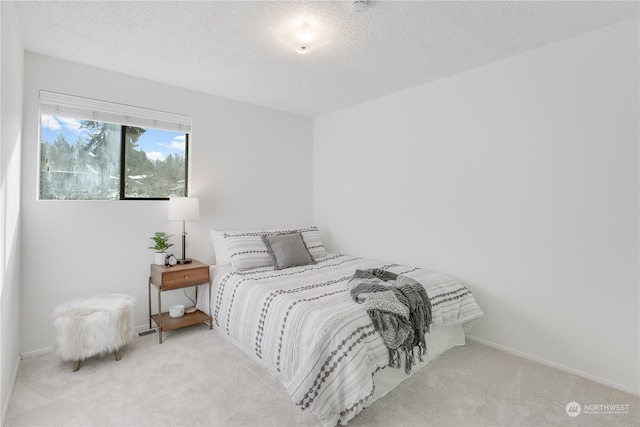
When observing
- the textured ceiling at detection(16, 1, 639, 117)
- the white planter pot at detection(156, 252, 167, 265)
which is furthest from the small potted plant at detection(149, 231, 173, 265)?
the textured ceiling at detection(16, 1, 639, 117)

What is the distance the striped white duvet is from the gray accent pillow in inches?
4.6

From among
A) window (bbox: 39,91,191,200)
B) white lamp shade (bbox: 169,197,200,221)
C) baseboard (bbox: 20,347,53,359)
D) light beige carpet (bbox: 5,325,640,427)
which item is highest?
window (bbox: 39,91,191,200)

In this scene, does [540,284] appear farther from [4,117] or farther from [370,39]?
[4,117]

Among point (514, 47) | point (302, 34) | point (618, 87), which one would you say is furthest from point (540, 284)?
point (302, 34)

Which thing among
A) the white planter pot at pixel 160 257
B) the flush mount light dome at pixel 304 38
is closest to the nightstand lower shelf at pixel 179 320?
the white planter pot at pixel 160 257

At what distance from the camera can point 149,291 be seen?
322cm

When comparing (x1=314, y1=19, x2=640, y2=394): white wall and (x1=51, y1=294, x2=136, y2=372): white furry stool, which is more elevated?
(x1=314, y1=19, x2=640, y2=394): white wall

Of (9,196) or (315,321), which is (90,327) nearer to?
(9,196)

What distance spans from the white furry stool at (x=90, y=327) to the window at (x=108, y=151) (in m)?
1.05

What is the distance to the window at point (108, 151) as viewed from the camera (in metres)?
2.85

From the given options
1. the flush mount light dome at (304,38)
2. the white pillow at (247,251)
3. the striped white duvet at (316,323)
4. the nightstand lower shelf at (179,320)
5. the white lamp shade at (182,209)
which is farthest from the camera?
the white pillow at (247,251)

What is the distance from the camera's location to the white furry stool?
2.36 m

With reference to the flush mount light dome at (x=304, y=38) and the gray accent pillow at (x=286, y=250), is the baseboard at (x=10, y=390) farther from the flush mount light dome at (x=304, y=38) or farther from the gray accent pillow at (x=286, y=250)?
the flush mount light dome at (x=304, y=38)

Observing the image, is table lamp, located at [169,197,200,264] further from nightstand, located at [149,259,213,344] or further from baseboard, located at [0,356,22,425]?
baseboard, located at [0,356,22,425]
